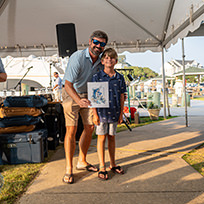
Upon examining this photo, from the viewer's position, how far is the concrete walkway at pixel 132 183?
193 cm

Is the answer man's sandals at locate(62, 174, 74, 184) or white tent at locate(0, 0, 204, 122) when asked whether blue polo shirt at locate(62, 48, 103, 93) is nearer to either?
man's sandals at locate(62, 174, 74, 184)

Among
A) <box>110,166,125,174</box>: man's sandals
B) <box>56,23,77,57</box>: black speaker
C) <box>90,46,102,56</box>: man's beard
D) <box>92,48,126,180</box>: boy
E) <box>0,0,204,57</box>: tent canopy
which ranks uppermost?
<box>0,0,204,57</box>: tent canopy

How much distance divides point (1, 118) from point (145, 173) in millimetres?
2105

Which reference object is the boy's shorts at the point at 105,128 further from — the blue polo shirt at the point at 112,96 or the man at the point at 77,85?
the man at the point at 77,85

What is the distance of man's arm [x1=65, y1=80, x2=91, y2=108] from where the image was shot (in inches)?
88.6

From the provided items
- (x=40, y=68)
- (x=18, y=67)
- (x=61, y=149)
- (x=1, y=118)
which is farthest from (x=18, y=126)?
(x=40, y=68)

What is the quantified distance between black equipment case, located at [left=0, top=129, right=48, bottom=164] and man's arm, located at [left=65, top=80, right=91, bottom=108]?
1023 mm

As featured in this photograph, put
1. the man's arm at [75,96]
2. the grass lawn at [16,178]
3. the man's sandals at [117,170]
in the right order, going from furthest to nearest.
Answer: the man's sandals at [117,170] → the man's arm at [75,96] → the grass lawn at [16,178]

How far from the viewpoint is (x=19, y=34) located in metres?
6.04

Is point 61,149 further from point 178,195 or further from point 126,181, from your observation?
point 178,195

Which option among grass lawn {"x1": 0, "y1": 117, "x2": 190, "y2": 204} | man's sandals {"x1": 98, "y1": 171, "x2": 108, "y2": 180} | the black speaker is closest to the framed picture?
man's sandals {"x1": 98, "y1": 171, "x2": 108, "y2": 180}

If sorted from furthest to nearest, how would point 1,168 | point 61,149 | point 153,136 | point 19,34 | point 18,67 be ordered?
point 18,67, point 19,34, point 153,136, point 61,149, point 1,168

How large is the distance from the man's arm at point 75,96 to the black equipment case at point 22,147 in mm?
1023

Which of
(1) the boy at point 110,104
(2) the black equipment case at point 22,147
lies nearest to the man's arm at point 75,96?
(1) the boy at point 110,104
